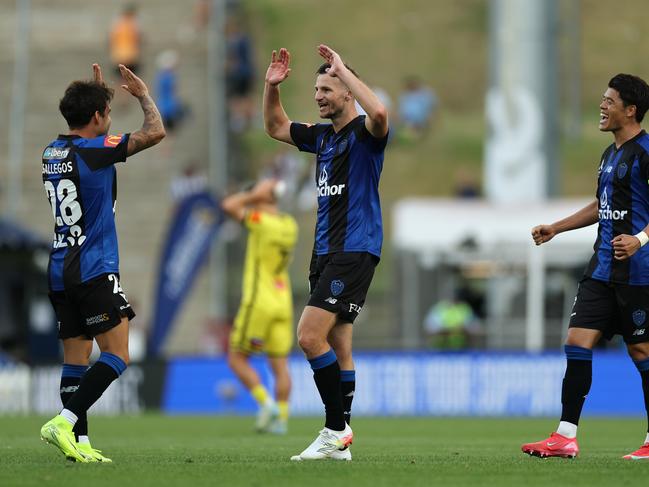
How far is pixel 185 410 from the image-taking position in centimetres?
2188

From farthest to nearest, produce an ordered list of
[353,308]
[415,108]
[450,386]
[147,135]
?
1. [415,108]
2. [450,386]
3. [353,308]
4. [147,135]

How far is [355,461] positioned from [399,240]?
15608 mm

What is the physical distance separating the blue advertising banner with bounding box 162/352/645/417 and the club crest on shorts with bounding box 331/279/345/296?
11.5 meters

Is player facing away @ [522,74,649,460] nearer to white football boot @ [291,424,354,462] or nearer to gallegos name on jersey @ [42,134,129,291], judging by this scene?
white football boot @ [291,424,354,462]

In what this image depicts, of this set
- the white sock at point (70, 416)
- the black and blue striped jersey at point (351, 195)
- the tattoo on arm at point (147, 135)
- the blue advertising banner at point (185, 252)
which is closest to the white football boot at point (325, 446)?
the black and blue striped jersey at point (351, 195)

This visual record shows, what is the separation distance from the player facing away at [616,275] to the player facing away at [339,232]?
149cm

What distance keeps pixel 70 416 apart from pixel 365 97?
9.33 feet

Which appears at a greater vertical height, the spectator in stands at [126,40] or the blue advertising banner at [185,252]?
the spectator in stands at [126,40]

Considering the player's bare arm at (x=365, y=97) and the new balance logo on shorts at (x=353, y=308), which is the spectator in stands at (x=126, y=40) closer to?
the player's bare arm at (x=365, y=97)

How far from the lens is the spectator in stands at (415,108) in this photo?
31.0 metres

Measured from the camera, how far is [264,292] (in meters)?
15.9

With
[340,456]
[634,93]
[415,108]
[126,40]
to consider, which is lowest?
[340,456]

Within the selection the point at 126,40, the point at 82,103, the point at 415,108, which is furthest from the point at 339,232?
the point at 415,108

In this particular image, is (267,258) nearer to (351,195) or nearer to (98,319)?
(351,195)
